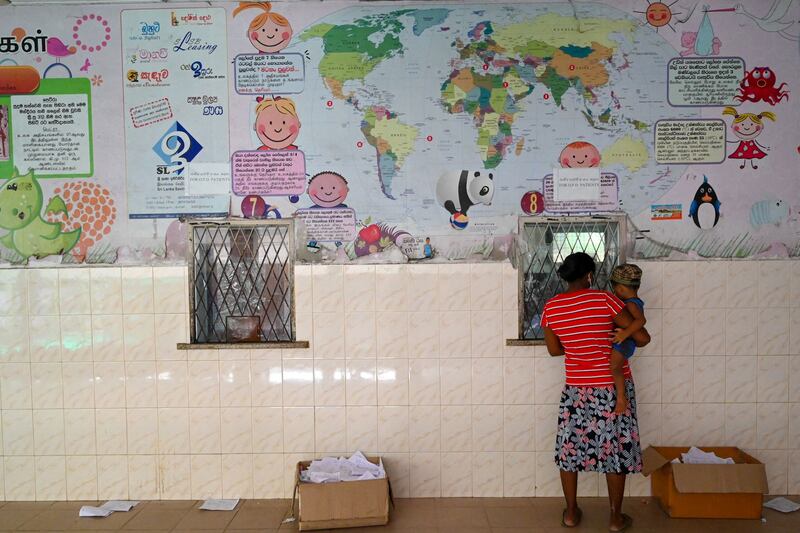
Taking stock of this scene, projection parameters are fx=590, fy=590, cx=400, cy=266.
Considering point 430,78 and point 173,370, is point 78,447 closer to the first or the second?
point 173,370

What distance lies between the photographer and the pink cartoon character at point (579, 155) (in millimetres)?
3785

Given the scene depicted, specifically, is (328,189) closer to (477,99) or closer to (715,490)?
(477,99)

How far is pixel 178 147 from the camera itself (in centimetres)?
380

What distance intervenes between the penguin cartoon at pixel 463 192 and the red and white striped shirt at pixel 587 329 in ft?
2.79

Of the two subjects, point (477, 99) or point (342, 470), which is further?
point (477, 99)

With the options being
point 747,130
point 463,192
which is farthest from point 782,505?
point 463,192

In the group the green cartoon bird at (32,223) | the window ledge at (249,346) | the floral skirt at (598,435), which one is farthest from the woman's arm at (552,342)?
the green cartoon bird at (32,223)

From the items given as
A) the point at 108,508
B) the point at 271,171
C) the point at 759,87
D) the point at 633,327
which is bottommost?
the point at 108,508

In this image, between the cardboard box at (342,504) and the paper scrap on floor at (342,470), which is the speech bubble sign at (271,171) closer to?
the paper scrap on floor at (342,470)

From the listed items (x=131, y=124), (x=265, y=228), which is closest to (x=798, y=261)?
(x=265, y=228)

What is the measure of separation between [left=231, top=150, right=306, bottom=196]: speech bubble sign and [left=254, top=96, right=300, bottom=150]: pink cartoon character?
52mm

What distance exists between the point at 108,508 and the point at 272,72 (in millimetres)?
2926

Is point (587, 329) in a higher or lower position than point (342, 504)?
higher

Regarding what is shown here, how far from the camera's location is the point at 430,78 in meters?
3.78
